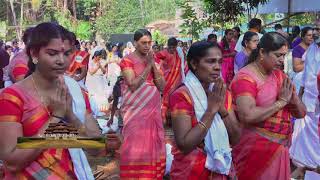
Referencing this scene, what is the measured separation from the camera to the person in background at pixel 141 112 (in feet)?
20.8

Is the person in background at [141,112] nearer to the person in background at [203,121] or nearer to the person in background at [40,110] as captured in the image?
the person in background at [203,121]

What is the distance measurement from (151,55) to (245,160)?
8.58 ft

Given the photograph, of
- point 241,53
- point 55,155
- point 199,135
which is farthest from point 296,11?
point 55,155

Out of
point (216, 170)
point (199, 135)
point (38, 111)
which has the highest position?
point (38, 111)

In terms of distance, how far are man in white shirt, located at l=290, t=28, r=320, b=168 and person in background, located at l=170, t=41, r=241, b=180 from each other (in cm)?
355

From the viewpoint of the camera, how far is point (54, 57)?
2.85 meters

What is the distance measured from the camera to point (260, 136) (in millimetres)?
4004

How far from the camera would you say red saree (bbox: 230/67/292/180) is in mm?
3938

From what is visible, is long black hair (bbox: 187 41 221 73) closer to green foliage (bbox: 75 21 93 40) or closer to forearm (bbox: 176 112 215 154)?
forearm (bbox: 176 112 215 154)

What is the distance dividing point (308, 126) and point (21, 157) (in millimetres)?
5239

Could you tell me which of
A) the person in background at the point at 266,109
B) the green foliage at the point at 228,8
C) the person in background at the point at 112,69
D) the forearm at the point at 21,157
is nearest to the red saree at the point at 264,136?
the person in background at the point at 266,109

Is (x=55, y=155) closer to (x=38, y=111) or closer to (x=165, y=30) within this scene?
(x=38, y=111)

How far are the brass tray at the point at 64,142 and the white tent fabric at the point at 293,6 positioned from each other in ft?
29.3

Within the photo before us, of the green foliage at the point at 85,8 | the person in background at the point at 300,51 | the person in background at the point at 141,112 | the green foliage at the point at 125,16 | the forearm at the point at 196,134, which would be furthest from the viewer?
the green foliage at the point at 85,8
